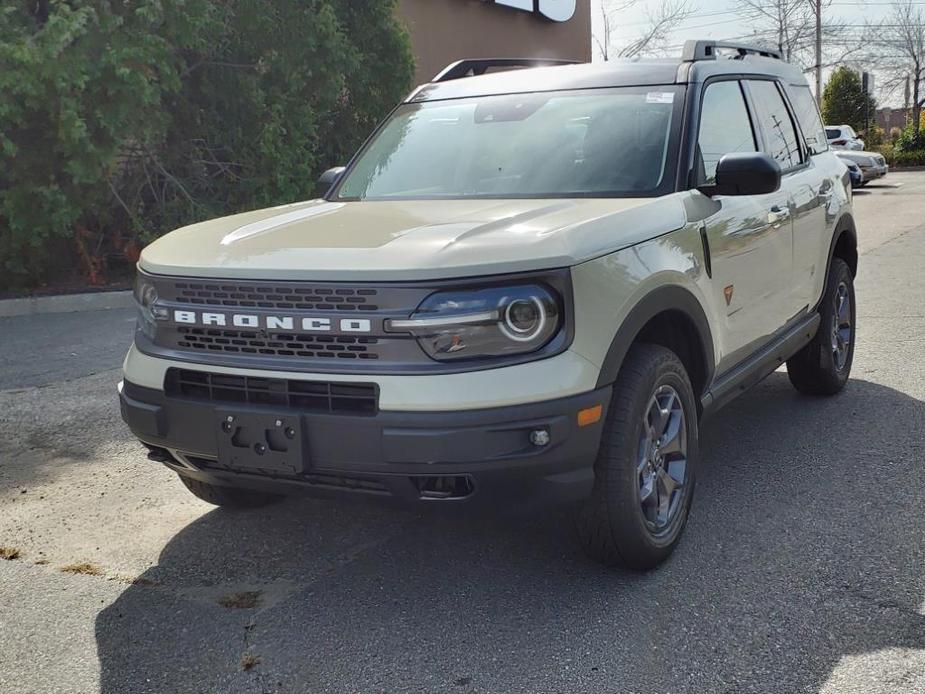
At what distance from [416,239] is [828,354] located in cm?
336

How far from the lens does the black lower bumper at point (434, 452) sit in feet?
9.59

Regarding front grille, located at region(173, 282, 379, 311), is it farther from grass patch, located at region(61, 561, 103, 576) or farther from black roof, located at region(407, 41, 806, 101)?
black roof, located at region(407, 41, 806, 101)

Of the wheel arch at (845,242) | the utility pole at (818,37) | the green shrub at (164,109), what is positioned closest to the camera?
the wheel arch at (845,242)

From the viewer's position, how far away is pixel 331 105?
514 inches

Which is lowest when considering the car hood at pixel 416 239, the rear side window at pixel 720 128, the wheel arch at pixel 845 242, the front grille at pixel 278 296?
the wheel arch at pixel 845 242

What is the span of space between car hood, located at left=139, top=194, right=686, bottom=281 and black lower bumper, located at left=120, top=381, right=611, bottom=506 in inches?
16.7

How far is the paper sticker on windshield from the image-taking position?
421cm

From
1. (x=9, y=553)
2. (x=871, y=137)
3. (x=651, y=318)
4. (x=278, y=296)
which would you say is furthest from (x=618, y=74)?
(x=871, y=137)

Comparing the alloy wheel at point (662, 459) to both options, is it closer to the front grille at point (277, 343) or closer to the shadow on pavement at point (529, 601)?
the shadow on pavement at point (529, 601)

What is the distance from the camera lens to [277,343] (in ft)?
10.3

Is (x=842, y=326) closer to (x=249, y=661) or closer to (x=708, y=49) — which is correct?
(x=708, y=49)

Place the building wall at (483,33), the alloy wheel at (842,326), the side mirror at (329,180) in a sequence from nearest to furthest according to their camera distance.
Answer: the side mirror at (329,180)
the alloy wheel at (842,326)
the building wall at (483,33)

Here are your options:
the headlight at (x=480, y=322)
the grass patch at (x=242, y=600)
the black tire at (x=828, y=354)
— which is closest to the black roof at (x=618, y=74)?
the black tire at (x=828, y=354)

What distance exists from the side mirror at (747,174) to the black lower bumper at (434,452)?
1.23 meters
